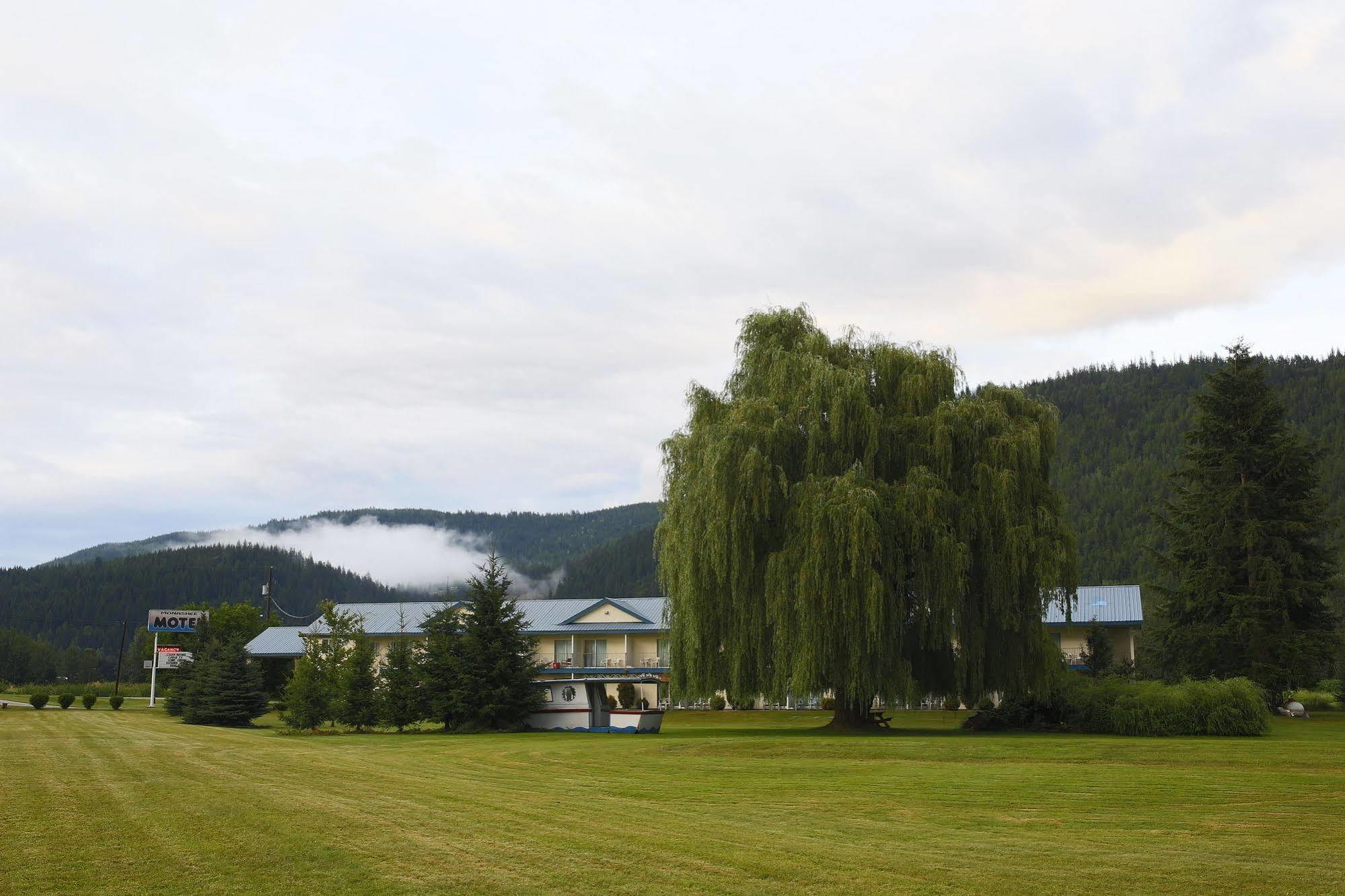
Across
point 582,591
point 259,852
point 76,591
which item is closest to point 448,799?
point 259,852

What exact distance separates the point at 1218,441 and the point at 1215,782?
92.8ft

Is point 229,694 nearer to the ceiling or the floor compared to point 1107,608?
nearer to the floor

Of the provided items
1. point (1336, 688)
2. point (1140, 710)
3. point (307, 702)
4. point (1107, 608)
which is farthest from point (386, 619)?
point (1336, 688)

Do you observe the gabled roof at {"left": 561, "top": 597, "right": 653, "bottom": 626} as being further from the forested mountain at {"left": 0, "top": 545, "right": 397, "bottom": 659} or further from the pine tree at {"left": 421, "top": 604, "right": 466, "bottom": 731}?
the forested mountain at {"left": 0, "top": 545, "right": 397, "bottom": 659}

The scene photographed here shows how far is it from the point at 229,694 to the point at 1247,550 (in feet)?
133

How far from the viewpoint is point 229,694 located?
43.3 meters

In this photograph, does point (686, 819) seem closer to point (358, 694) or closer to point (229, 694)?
point (358, 694)

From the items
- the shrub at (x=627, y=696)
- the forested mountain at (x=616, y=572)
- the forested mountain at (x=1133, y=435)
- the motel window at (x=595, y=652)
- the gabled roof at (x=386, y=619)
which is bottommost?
the shrub at (x=627, y=696)

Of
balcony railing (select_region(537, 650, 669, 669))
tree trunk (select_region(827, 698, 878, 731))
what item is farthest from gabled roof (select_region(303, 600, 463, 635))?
tree trunk (select_region(827, 698, 878, 731))

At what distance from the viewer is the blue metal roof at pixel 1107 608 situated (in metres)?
57.9

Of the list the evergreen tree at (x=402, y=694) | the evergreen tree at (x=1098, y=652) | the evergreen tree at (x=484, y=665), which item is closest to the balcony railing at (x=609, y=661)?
the evergreen tree at (x=1098, y=652)

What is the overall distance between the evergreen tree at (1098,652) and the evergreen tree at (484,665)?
28.6m

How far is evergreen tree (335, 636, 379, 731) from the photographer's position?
125ft

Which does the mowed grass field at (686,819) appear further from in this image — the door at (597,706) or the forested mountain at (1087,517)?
the forested mountain at (1087,517)
